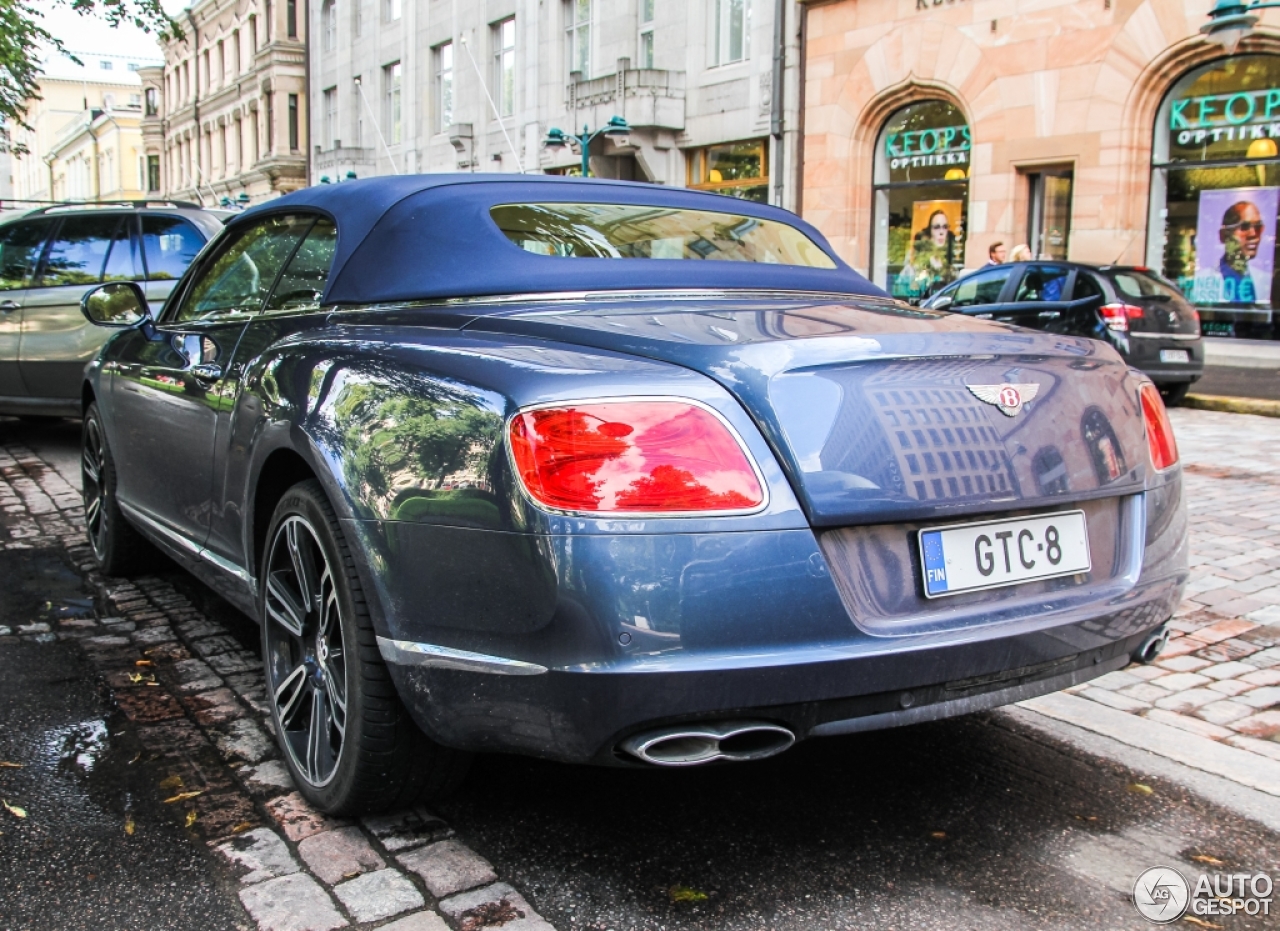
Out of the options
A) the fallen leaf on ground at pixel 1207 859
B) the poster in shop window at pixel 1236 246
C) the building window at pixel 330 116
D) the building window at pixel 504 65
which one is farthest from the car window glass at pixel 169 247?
→ the building window at pixel 330 116

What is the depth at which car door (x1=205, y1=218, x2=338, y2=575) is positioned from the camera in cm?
343

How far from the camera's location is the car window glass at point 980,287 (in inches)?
541

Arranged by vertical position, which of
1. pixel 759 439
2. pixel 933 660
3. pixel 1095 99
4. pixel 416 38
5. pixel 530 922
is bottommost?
pixel 530 922

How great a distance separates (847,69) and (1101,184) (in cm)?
561

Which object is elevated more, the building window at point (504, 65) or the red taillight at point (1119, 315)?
the building window at point (504, 65)

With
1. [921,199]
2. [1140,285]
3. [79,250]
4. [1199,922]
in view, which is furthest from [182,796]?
[921,199]

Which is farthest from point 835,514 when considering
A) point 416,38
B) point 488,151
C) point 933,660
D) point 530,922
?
point 416,38

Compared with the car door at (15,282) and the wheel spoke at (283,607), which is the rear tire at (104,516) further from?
the car door at (15,282)

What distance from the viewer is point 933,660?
8.00 feet

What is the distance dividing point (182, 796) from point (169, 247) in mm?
6957

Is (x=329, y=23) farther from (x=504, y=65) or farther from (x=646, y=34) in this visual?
(x=646, y=34)

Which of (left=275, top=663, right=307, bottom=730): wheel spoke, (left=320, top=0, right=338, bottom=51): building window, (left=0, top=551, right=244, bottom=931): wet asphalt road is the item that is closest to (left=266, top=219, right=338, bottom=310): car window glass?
(left=275, top=663, right=307, bottom=730): wheel spoke

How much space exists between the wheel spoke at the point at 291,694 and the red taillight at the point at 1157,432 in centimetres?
213

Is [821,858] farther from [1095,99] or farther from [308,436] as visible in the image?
[1095,99]
